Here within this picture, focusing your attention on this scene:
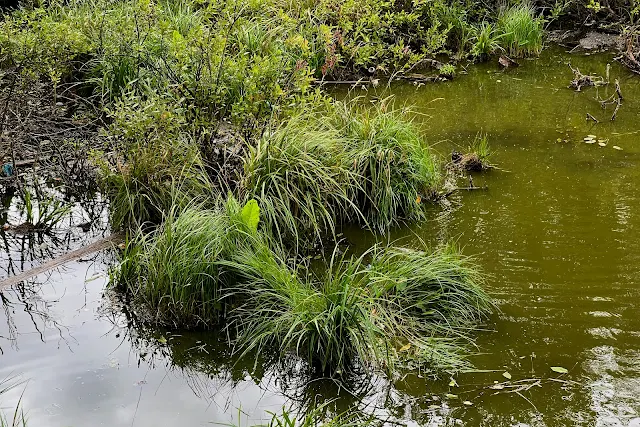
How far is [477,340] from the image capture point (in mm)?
4219

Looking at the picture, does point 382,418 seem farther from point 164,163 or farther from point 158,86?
point 158,86

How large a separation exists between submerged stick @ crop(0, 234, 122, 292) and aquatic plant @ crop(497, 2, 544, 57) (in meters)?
7.08

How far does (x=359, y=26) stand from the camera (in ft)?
30.6

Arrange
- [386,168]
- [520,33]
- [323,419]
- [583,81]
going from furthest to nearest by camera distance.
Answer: [520,33] < [583,81] < [386,168] < [323,419]

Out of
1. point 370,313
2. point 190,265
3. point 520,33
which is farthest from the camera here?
point 520,33

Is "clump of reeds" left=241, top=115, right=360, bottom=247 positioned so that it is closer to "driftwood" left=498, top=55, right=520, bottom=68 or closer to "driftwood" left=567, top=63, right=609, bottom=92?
"driftwood" left=567, top=63, right=609, bottom=92

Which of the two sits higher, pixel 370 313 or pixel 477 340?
pixel 370 313

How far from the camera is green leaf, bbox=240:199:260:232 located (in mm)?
4730

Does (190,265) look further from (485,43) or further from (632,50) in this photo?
(632,50)

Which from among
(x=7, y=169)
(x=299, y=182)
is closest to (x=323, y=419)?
(x=299, y=182)

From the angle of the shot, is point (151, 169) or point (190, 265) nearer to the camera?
point (190, 265)

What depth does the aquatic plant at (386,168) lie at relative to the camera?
573 cm

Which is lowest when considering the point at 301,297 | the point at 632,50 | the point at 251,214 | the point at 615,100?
the point at 615,100

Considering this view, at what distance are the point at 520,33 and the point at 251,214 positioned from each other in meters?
7.24
